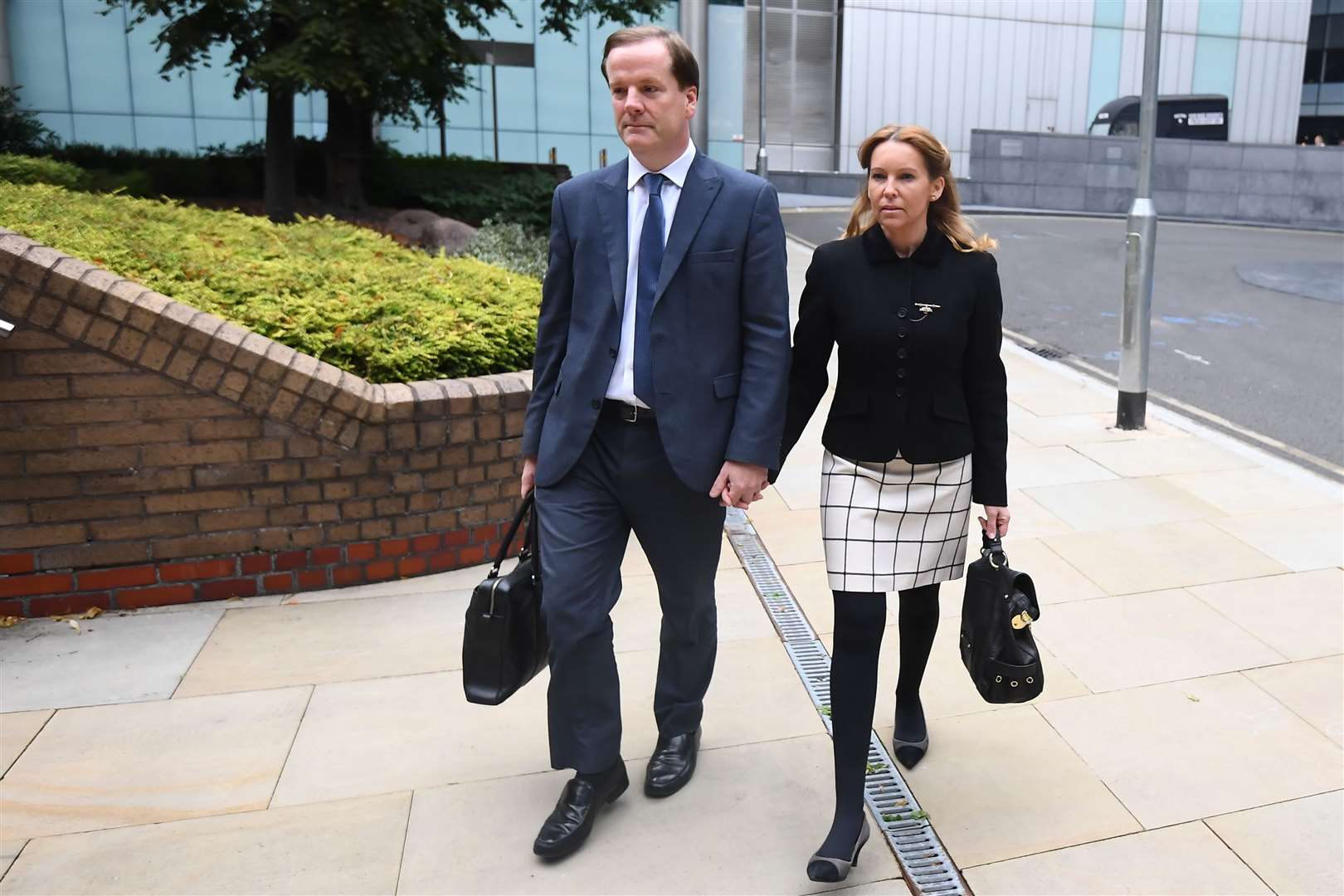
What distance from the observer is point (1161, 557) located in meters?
5.67

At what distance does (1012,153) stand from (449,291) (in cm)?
2156

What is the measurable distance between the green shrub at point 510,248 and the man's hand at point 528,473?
21.5ft

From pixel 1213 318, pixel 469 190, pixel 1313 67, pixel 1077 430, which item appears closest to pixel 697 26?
pixel 469 190

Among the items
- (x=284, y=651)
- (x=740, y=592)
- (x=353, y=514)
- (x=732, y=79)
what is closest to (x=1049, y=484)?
(x=740, y=592)

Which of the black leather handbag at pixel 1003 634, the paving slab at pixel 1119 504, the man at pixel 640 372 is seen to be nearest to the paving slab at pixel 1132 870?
the black leather handbag at pixel 1003 634

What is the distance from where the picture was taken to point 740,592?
5.29 meters

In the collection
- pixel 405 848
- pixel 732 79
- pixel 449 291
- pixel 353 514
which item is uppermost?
pixel 732 79

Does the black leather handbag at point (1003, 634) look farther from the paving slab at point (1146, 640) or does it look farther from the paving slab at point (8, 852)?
the paving slab at point (8, 852)

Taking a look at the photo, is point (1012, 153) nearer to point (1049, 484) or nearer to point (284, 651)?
point (1049, 484)

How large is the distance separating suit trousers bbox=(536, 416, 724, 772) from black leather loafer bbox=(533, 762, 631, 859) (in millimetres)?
62

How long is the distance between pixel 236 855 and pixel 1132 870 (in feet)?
8.28

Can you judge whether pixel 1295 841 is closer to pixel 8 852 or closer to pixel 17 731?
pixel 8 852

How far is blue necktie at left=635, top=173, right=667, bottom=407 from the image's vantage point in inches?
123

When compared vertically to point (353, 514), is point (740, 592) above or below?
below
